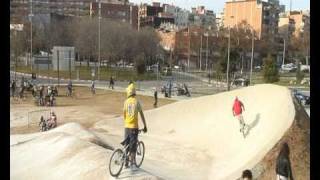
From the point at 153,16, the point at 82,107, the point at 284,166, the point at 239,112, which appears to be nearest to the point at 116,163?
the point at 284,166

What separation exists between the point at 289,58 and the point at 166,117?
88.8 meters

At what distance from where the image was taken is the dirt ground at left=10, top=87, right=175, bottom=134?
30.5m

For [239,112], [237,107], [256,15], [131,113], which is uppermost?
[256,15]

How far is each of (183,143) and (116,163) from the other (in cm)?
980

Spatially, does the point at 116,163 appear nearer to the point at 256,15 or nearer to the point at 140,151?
the point at 140,151

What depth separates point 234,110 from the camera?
19281 mm

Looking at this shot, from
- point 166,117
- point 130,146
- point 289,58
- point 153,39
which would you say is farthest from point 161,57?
point 130,146

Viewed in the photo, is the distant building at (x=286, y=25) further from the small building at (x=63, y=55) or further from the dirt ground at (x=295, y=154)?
the dirt ground at (x=295, y=154)

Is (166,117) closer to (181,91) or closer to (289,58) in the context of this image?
(181,91)

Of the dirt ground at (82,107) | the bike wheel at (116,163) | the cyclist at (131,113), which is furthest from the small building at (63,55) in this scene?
the cyclist at (131,113)

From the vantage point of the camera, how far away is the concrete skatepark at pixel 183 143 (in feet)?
44.5

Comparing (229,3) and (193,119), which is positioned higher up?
(229,3)

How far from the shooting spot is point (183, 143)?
2083 centimetres

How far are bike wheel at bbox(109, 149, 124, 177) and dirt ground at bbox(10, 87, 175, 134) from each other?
1652cm
